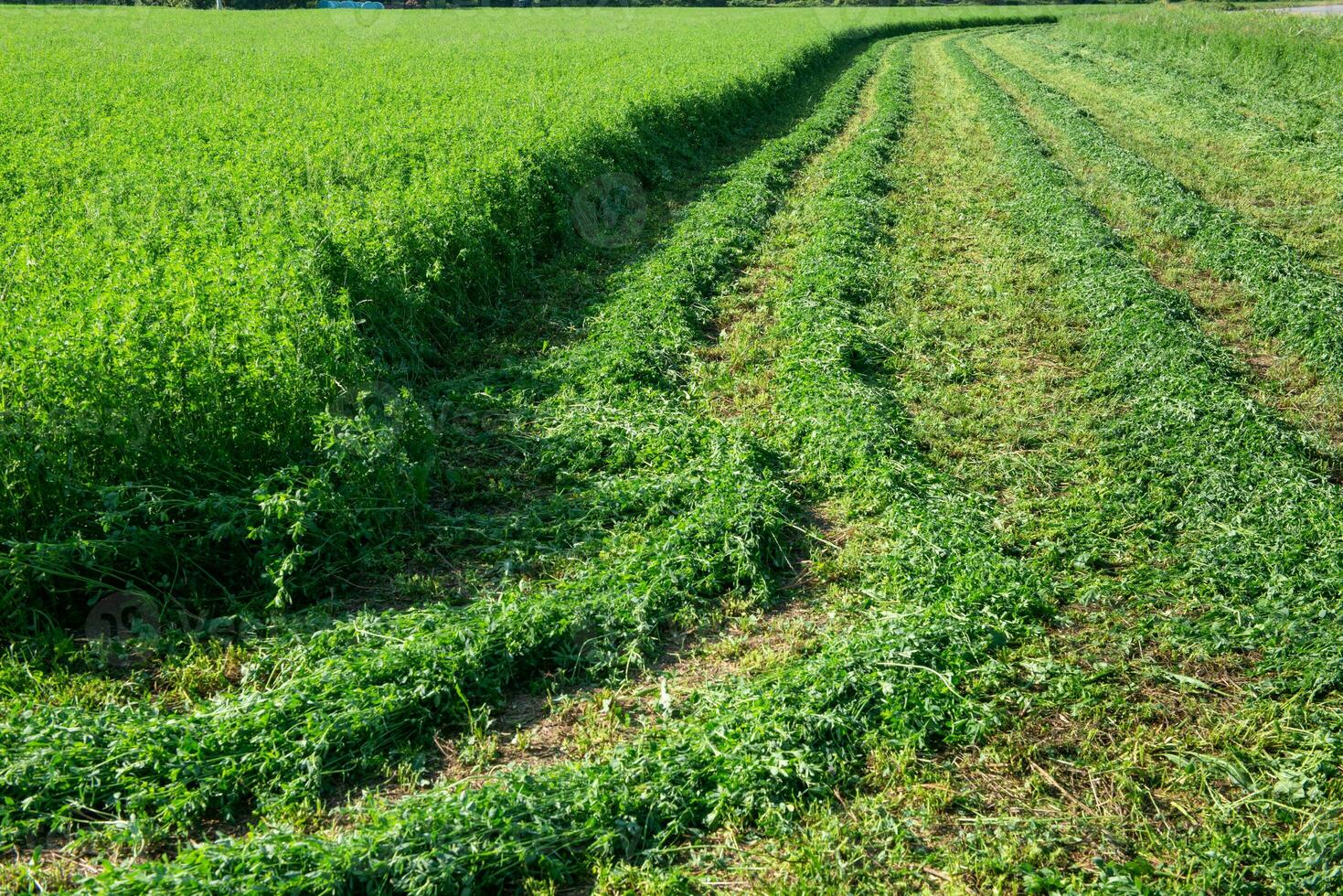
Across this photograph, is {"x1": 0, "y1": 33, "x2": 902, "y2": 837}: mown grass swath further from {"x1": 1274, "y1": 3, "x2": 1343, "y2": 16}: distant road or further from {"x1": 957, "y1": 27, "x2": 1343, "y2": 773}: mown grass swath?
{"x1": 1274, "y1": 3, "x2": 1343, "y2": 16}: distant road

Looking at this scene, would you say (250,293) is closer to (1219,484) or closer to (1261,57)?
(1219,484)

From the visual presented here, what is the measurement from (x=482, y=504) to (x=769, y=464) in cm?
208

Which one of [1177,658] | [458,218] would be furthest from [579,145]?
[1177,658]

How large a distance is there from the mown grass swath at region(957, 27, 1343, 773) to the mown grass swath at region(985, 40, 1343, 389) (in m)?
0.85

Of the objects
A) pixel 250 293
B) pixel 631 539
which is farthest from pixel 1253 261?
pixel 250 293

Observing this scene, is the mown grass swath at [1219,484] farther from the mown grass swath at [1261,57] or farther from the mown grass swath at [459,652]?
the mown grass swath at [1261,57]

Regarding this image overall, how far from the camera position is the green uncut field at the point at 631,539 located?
3.99 meters

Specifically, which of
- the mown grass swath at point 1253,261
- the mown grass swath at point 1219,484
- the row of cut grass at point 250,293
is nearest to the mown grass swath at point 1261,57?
the mown grass swath at point 1253,261

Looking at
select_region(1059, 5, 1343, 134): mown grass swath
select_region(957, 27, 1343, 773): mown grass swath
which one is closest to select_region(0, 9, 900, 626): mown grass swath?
select_region(957, 27, 1343, 773): mown grass swath

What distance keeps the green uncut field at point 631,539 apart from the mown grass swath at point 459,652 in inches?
1.0

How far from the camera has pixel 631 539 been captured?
6.10 m

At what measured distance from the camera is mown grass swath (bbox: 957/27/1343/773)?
5.21 meters

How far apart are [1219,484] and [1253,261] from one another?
19.5 feet

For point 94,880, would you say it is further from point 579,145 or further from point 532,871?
point 579,145
